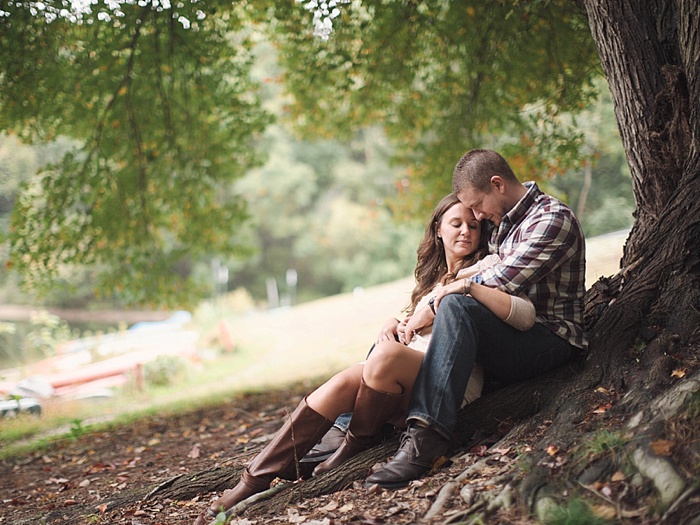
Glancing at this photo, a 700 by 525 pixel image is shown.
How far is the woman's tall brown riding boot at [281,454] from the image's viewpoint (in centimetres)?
325

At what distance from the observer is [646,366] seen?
126 inches

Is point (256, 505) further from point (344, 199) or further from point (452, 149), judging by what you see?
point (344, 199)

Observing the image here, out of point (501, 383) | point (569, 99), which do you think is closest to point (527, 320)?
point (501, 383)

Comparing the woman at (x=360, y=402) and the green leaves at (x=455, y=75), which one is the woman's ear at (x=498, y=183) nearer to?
the woman at (x=360, y=402)

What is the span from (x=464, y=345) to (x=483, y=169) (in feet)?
3.15

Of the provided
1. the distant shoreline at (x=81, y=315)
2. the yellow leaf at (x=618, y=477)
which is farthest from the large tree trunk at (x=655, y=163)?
the distant shoreline at (x=81, y=315)

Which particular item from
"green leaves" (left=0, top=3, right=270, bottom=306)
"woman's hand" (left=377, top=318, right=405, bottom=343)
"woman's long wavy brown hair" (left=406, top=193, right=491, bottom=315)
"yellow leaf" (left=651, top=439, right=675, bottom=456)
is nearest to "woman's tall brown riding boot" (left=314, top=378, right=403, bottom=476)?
"woman's hand" (left=377, top=318, right=405, bottom=343)

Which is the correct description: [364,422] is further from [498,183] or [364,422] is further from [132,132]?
[132,132]

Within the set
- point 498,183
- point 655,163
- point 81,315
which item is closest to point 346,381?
point 498,183

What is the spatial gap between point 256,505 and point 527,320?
1555 millimetres

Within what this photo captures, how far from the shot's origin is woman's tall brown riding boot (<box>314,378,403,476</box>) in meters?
3.20

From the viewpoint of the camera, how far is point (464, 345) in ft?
9.96

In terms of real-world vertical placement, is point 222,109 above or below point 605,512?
above

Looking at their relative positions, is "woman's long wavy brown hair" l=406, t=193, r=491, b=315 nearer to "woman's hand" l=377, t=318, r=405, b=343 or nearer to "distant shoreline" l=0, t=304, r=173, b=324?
"woman's hand" l=377, t=318, r=405, b=343
